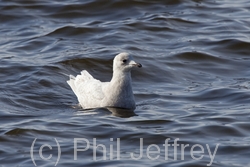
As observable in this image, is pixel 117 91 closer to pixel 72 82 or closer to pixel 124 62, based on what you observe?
pixel 124 62

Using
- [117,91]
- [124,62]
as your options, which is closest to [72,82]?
[117,91]

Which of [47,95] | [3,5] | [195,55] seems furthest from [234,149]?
[3,5]

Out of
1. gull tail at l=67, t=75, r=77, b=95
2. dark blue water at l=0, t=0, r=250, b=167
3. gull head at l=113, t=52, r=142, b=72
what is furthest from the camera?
gull tail at l=67, t=75, r=77, b=95

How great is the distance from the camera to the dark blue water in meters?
9.28

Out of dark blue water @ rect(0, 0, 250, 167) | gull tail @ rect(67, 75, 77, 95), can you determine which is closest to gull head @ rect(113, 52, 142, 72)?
dark blue water @ rect(0, 0, 250, 167)

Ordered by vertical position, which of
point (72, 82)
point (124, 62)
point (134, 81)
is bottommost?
point (134, 81)

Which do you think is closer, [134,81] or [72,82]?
[72,82]

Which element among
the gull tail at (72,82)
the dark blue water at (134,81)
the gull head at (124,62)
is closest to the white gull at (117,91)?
the gull head at (124,62)

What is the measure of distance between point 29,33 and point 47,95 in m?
3.78

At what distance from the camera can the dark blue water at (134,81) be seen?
365 inches

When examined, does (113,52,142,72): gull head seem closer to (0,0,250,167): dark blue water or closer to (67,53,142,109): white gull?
(67,53,142,109): white gull

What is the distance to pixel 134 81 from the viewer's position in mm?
13078

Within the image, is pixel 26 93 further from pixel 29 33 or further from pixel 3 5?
pixel 3 5

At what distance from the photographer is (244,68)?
13.4 metres
